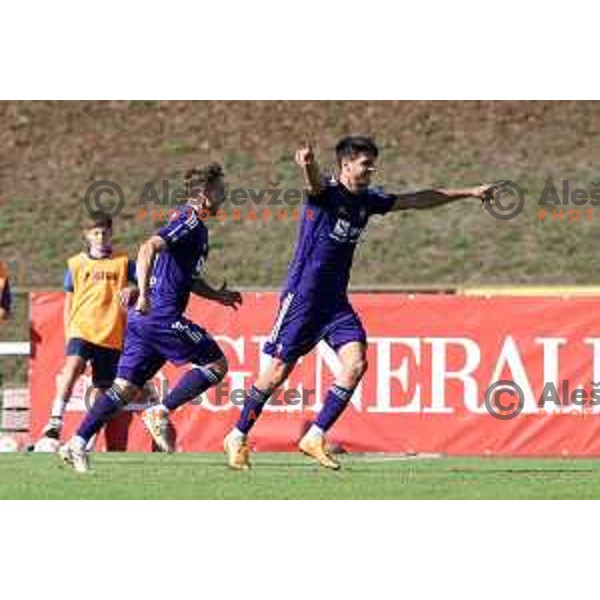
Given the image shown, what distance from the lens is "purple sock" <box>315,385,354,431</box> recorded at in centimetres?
1501

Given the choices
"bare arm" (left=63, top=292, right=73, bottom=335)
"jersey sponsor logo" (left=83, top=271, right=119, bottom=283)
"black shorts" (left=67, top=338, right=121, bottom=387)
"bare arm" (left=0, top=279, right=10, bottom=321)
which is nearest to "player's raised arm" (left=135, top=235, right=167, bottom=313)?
"black shorts" (left=67, top=338, right=121, bottom=387)

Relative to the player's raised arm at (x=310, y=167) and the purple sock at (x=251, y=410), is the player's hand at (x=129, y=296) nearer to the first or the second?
the purple sock at (x=251, y=410)

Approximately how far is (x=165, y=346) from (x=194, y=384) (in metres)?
0.36

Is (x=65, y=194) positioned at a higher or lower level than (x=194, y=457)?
higher

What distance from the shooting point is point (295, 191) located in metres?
33.5

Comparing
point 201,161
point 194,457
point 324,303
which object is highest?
point 201,161

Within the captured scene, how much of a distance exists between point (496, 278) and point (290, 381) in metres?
12.0

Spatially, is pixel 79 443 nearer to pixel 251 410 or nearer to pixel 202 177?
pixel 251 410

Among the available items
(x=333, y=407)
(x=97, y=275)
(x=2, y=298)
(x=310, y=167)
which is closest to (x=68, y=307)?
(x=97, y=275)

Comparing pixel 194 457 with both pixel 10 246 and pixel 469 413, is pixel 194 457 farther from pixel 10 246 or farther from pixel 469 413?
pixel 10 246

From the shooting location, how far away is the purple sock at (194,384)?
16141 millimetres

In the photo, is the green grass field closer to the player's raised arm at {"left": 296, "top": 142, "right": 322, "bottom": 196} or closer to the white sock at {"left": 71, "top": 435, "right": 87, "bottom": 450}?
the white sock at {"left": 71, "top": 435, "right": 87, "bottom": 450}

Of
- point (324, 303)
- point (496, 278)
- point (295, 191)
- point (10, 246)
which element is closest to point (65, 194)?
point (10, 246)

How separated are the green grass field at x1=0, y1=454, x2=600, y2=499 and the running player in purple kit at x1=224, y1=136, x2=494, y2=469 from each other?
0.40 metres
